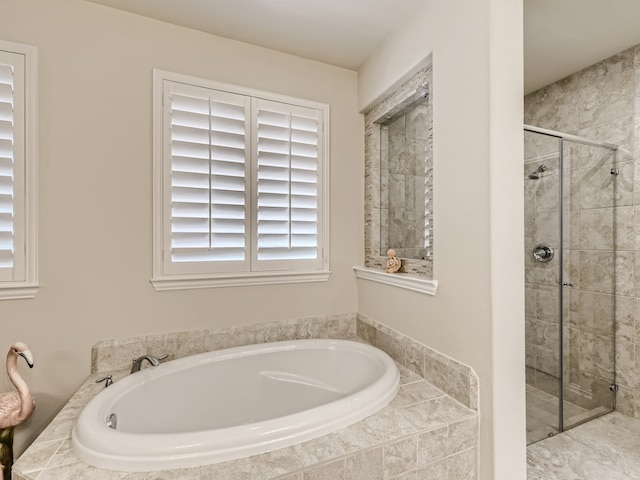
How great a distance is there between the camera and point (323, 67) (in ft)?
7.25

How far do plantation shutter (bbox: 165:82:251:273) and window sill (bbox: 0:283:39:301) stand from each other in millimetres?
631

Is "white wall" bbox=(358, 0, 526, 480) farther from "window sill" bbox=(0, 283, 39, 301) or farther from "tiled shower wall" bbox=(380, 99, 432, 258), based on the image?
"window sill" bbox=(0, 283, 39, 301)

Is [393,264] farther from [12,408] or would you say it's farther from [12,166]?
[12,166]

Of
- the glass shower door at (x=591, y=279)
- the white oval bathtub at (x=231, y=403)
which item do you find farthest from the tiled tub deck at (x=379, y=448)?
the glass shower door at (x=591, y=279)

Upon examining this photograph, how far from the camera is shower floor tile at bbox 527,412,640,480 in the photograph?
5.19 feet

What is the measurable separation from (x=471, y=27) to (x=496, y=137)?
519 mm

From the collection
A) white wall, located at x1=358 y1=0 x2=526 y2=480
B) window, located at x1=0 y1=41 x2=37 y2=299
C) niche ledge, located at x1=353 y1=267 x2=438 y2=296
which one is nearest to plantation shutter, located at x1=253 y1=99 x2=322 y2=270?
niche ledge, located at x1=353 y1=267 x2=438 y2=296

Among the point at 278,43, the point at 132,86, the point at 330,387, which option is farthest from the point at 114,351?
the point at 278,43

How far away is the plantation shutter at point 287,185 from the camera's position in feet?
6.66

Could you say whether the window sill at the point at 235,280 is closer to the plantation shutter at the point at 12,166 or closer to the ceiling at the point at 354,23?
the plantation shutter at the point at 12,166

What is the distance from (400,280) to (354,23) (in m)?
1.54

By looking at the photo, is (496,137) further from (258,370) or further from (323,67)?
(258,370)

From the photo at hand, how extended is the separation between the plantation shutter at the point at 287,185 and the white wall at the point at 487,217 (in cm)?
95

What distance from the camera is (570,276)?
2.17 meters
